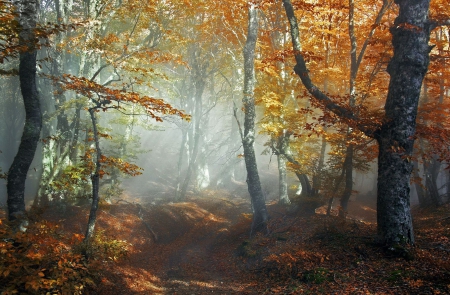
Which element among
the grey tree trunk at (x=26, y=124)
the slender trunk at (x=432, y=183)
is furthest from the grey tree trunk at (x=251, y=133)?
the grey tree trunk at (x=26, y=124)

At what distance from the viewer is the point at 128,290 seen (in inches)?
340

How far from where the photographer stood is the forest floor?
6.49 meters

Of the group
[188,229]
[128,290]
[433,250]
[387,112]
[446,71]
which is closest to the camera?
[433,250]

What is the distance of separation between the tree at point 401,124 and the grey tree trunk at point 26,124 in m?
9.74

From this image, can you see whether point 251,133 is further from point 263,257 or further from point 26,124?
point 26,124

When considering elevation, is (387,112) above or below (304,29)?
below

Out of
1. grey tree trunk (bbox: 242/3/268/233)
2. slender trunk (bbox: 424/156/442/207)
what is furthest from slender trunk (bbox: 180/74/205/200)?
slender trunk (bbox: 424/156/442/207)

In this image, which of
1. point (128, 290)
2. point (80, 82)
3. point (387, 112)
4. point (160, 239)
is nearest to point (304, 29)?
point (387, 112)

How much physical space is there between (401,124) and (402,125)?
37 millimetres

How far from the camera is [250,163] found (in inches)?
543

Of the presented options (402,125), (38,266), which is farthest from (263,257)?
(38,266)

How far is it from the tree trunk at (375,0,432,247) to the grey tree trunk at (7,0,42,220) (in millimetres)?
10071

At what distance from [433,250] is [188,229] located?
464 inches

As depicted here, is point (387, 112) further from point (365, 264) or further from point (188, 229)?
point (188, 229)
